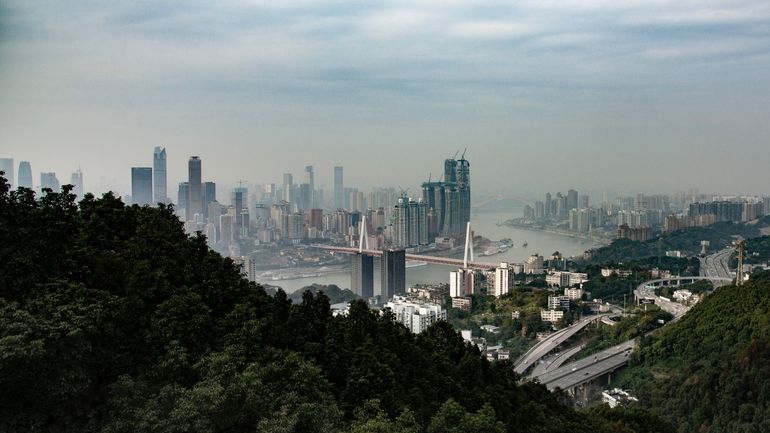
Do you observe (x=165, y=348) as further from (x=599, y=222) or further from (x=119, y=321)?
(x=599, y=222)

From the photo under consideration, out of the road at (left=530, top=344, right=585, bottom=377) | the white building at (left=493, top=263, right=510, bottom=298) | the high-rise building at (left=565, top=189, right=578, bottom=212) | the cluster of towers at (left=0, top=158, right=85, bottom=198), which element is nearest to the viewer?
the cluster of towers at (left=0, top=158, right=85, bottom=198)

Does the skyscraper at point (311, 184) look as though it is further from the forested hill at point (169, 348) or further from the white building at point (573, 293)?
the forested hill at point (169, 348)

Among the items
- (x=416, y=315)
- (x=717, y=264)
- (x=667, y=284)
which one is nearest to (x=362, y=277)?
(x=416, y=315)

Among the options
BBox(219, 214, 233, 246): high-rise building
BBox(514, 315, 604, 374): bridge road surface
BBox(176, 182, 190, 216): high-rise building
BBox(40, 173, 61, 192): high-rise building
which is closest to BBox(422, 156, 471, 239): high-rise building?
BBox(219, 214, 233, 246): high-rise building

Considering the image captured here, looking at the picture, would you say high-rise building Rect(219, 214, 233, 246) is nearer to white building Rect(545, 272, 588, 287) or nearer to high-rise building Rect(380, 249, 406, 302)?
high-rise building Rect(380, 249, 406, 302)

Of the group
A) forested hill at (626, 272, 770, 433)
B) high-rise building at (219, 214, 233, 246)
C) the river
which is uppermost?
high-rise building at (219, 214, 233, 246)

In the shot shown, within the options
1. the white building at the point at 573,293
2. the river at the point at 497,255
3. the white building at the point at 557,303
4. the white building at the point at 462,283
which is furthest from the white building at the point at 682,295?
the river at the point at 497,255

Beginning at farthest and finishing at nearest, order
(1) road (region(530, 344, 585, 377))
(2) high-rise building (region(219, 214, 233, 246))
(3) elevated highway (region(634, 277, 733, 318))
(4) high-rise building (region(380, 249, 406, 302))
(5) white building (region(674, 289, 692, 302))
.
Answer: (4) high-rise building (region(380, 249, 406, 302))
(2) high-rise building (region(219, 214, 233, 246))
(5) white building (region(674, 289, 692, 302))
(3) elevated highway (region(634, 277, 733, 318))
(1) road (region(530, 344, 585, 377))
